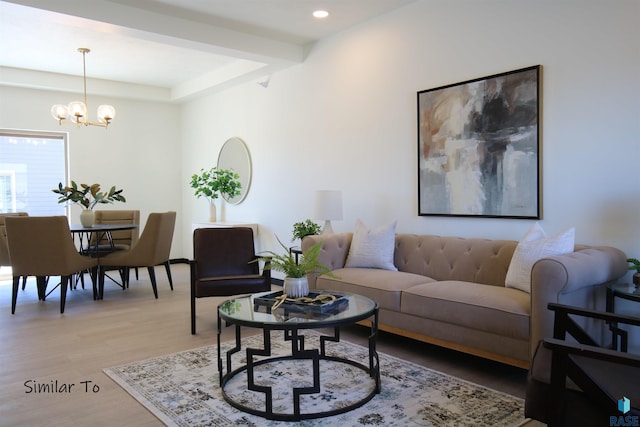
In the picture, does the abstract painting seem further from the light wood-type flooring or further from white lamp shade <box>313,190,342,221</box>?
the light wood-type flooring

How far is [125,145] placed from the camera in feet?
25.1

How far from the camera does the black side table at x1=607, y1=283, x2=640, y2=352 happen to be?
263 cm

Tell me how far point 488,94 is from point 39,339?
399 cm

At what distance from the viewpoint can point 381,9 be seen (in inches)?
177

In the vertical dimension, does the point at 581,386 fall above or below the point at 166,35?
below

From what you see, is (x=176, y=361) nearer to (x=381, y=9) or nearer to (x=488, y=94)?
(x=488, y=94)

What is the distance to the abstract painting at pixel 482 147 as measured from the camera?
3529 mm

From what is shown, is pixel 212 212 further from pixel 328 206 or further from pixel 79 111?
pixel 328 206

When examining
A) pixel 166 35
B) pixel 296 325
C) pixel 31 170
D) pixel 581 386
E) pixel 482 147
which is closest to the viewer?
pixel 581 386

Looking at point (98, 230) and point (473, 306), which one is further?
point (98, 230)

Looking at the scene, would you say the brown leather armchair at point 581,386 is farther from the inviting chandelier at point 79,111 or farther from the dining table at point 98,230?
the inviting chandelier at point 79,111

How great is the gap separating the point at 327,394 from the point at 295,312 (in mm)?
497

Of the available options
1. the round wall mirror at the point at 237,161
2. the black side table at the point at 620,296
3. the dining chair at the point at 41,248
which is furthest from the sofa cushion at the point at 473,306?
the round wall mirror at the point at 237,161

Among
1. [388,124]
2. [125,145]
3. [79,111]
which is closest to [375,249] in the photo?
[388,124]
